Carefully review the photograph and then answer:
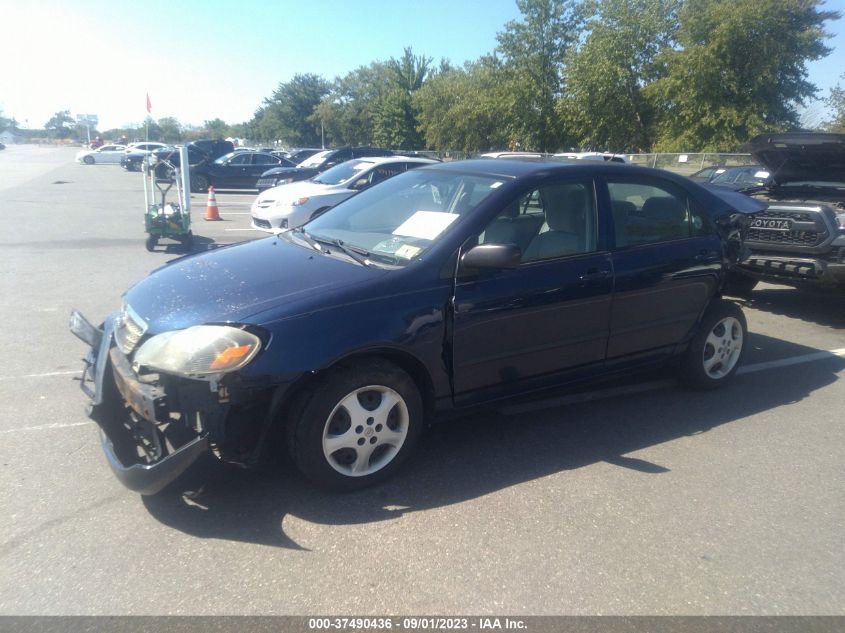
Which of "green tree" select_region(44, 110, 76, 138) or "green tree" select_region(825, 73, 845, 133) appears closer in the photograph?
"green tree" select_region(825, 73, 845, 133)

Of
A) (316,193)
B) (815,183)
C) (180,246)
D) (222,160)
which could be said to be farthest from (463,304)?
(222,160)

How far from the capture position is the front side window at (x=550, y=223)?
3.98 m

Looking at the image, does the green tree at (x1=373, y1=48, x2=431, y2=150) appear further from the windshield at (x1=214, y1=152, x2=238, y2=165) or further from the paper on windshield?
the paper on windshield

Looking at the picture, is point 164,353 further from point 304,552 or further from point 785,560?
point 785,560

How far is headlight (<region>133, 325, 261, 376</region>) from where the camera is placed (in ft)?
9.92

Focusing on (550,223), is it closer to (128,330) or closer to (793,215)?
(128,330)

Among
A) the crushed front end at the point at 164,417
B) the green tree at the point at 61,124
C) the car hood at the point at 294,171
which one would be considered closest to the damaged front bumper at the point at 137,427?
the crushed front end at the point at 164,417

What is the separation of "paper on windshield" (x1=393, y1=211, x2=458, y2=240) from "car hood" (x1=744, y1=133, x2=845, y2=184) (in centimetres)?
503

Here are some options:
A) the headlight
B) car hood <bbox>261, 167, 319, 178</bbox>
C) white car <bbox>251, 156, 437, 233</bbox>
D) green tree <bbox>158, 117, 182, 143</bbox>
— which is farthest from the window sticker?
green tree <bbox>158, 117, 182, 143</bbox>

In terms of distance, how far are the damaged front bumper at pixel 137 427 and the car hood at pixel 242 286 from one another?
300 mm

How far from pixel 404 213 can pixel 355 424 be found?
5.07 ft

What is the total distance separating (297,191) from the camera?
1219 centimetres

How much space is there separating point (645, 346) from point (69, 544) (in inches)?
144

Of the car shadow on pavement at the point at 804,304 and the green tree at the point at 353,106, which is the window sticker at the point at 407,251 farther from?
the green tree at the point at 353,106
